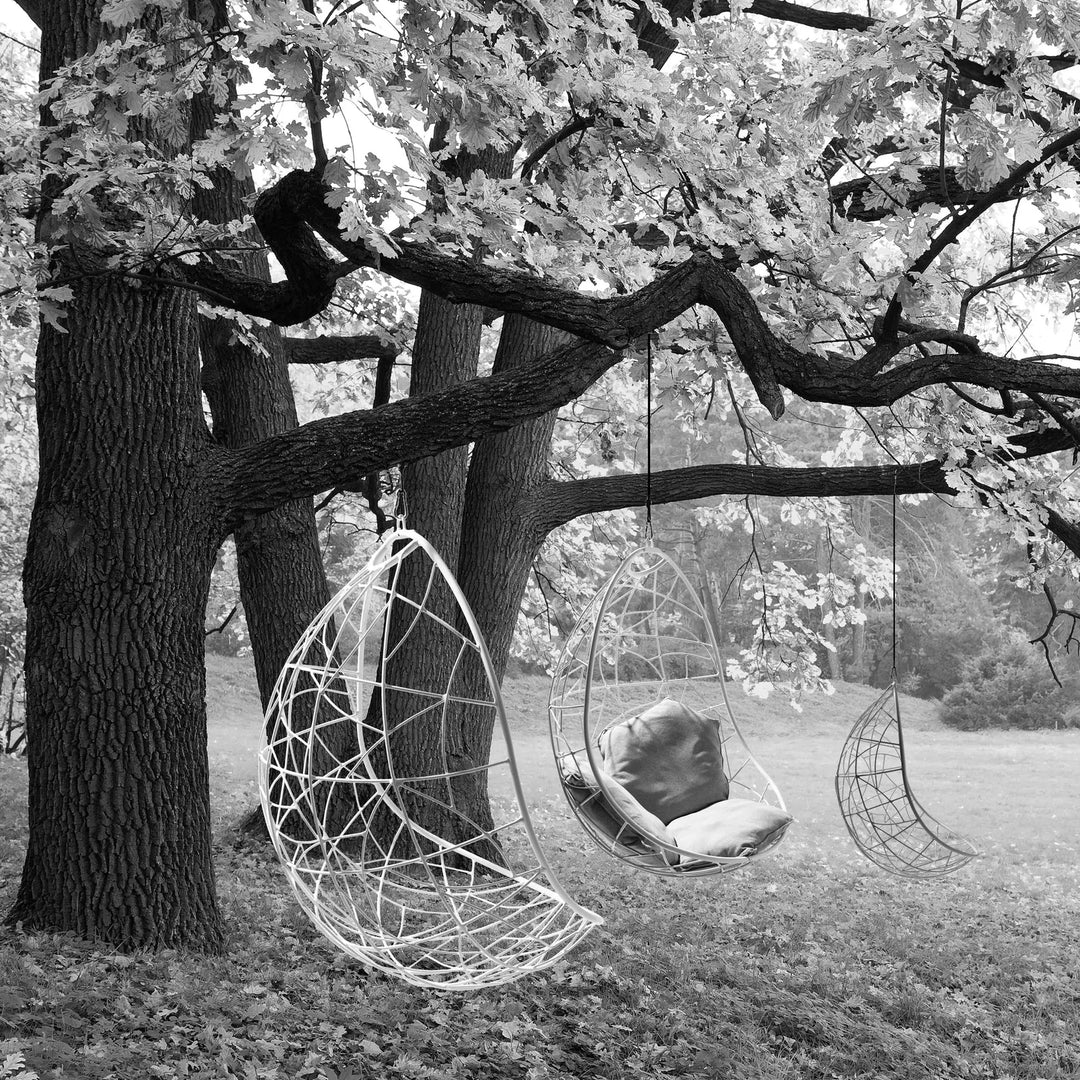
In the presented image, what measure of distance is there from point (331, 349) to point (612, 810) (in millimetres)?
3563

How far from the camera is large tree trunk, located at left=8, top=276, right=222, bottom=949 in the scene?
13.8 ft

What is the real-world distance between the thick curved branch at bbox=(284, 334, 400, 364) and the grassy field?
2.97m

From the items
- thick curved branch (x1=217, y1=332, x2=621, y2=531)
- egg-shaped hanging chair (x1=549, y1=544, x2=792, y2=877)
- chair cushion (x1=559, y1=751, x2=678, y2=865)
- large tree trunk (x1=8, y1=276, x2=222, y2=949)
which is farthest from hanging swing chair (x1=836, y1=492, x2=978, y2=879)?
large tree trunk (x1=8, y1=276, x2=222, y2=949)

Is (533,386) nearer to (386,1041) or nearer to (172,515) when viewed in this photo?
(172,515)

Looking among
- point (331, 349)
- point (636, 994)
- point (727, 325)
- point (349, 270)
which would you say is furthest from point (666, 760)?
point (331, 349)

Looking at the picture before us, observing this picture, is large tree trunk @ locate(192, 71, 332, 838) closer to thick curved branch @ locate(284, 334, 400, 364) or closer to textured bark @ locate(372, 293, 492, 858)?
thick curved branch @ locate(284, 334, 400, 364)

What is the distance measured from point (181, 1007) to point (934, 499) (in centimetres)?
2202

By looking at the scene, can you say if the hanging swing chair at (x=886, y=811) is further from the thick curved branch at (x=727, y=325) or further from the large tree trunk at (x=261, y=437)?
the large tree trunk at (x=261, y=437)

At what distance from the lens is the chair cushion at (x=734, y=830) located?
4359 mm

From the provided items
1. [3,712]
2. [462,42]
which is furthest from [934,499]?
[462,42]

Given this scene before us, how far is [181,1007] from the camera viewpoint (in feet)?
12.4

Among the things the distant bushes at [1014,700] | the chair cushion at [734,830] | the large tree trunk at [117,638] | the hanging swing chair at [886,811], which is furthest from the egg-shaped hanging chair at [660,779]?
the distant bushes at [1014,700]

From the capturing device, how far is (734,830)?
444cm

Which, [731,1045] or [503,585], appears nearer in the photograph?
[731,1045]
